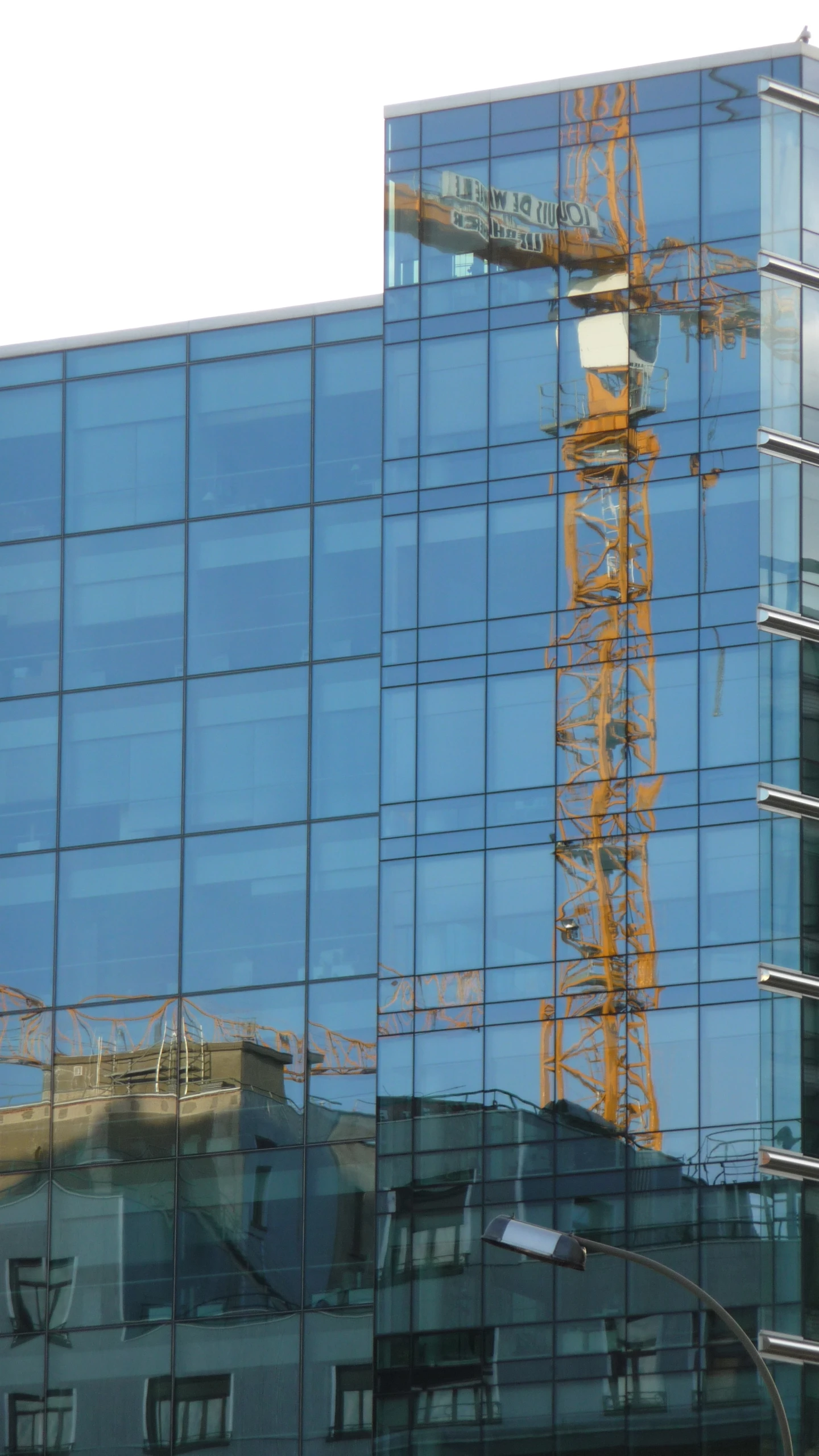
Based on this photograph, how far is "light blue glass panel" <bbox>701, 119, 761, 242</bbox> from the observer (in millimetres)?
51125

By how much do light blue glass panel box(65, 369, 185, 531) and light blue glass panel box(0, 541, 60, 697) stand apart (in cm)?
115

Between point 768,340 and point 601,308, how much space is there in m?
3.58

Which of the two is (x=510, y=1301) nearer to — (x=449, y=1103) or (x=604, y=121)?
(x=449, y=1103)

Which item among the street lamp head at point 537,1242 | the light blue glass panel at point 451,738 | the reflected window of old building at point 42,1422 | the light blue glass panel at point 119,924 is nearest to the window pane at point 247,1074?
the light blue glass panel at point 119,924

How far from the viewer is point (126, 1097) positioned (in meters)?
52.3

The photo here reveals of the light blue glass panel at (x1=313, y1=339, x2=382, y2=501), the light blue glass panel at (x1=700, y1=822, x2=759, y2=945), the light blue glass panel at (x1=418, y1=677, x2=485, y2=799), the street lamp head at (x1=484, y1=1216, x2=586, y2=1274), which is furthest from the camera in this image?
the light blue glass panel at (x1=313, y1=339, x2=382, y2=501)

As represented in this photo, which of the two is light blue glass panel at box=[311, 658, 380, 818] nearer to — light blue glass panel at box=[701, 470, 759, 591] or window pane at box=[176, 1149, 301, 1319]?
window pane at box=[176, 1149, 301, 1319]

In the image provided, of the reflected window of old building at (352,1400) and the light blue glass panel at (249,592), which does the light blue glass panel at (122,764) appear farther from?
the reflected window of old building at (352,1400)

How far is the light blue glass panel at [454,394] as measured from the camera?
5225 cm

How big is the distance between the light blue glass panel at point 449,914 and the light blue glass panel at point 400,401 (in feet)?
29.8

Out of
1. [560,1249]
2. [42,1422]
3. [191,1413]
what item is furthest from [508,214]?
[560,1249]

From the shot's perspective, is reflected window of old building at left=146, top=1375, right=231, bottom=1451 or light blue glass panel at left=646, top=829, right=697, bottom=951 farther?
reflected window of old building at left=146, top=1375, right=231, bottom=1451

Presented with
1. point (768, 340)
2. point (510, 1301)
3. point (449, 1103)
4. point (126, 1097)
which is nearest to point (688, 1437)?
point (510, 1301)

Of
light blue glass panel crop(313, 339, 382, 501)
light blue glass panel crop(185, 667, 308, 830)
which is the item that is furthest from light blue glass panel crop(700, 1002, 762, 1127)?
light blue glass panel crop(313, 339, 382, 501)
